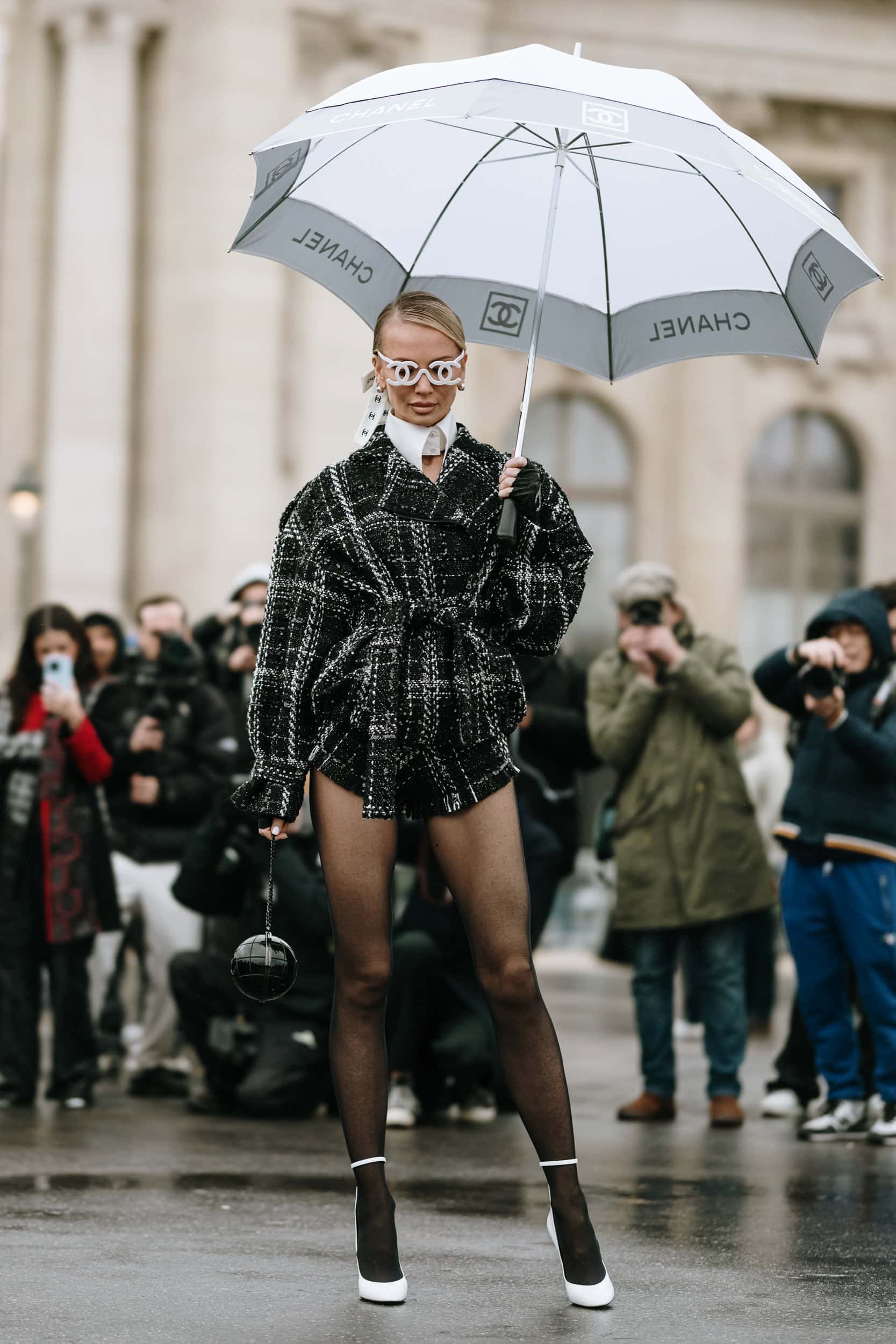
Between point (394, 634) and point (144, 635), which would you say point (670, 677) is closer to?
point (144, 635)

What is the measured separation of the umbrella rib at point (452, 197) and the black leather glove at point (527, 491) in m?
1.05

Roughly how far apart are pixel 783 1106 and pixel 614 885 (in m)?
1.06

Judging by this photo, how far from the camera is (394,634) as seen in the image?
482 centimetres

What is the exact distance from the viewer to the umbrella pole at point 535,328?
190 inches

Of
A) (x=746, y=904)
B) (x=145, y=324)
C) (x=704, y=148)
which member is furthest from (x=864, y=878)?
(x=145, y=324)

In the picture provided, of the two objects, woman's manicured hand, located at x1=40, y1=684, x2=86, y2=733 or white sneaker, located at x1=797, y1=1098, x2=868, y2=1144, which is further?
woman's manicured hand, located at x1=40, y1=684, x2=86, y2=733

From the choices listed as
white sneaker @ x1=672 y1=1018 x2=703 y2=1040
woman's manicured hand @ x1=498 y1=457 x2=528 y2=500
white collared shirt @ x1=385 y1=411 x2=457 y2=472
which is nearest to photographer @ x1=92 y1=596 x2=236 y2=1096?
white sneaker @ x1=672 y1=1018 x2=703 y2=1040

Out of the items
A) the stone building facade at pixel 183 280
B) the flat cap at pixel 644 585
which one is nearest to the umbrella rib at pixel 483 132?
the flat cap at pixel 644 585

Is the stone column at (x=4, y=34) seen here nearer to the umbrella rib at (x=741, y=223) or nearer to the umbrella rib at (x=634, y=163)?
the umbrella rib at (x=634, y=163)

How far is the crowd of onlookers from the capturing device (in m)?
8.34

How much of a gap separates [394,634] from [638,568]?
13.8 ft

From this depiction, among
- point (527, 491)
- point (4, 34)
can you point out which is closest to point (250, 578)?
point (527, 491)

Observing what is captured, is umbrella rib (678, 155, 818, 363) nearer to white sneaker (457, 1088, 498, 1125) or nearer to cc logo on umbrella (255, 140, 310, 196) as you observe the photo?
cc logo on umbrella (255, 140, 310, 196)

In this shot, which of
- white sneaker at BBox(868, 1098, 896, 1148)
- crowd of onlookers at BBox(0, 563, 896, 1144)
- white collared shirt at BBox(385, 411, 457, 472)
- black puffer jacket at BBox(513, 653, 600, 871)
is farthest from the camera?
black puffer jacket at BBox(513, 653, 600, 871)
